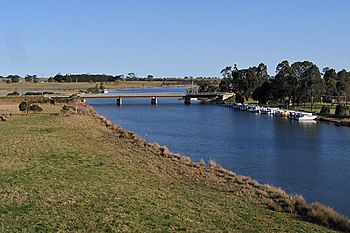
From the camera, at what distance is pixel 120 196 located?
49.0 feet

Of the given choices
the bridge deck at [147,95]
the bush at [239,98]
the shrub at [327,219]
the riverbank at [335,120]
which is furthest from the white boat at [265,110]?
the shrub at [327,219]

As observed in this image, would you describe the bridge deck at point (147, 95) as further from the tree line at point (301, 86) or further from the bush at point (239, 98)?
the tree line at point (301, 86)

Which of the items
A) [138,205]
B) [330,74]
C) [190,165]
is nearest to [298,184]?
[190,165]

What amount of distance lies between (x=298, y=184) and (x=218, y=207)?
388 inches

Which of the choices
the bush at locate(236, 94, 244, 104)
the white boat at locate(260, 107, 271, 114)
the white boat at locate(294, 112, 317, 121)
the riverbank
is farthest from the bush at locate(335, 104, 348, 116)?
the bush at locate(236, 94, 244, 104)

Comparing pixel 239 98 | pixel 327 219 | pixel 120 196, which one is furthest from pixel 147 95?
pixel 327 219

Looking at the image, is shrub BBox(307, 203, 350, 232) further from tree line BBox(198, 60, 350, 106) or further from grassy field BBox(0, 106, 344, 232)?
tree line BBox(198, 60, 350, 106)

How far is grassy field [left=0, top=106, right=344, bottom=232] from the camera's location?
39.0 ft

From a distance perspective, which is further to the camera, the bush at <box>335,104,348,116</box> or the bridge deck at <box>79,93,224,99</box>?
the bridge deck at <box>79,93,224,99</box>

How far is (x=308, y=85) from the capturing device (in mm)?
79438

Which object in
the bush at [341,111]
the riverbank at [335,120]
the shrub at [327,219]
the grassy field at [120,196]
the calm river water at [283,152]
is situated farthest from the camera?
the bush at [341,111]

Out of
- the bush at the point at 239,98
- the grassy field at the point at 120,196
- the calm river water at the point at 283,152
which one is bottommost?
the calm river water at the point at 283,152

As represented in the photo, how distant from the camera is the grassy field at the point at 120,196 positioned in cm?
1190

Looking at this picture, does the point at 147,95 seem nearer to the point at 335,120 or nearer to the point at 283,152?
the point at 335,120
